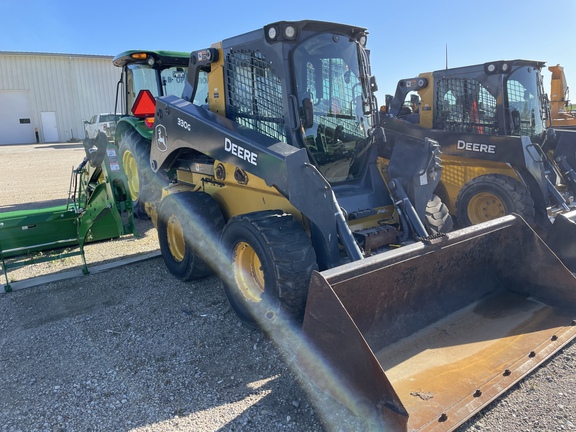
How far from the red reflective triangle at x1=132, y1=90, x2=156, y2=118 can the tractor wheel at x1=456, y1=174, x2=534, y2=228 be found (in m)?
4.75

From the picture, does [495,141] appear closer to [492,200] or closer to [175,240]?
[492,200]

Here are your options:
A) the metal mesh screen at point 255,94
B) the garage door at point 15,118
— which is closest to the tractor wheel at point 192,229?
the metal mesh screen at point 255,94

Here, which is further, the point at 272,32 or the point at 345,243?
the point at 272,32

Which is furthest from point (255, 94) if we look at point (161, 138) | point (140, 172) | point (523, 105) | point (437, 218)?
point (523, 105)

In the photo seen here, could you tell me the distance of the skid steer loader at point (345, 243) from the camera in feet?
8.98

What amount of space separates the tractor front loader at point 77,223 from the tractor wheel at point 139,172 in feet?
1.01

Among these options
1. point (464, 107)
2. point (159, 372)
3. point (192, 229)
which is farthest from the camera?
point (464, 107)

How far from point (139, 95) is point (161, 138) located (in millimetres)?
2101

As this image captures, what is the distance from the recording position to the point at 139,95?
670 cm

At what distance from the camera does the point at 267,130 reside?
4.26 m

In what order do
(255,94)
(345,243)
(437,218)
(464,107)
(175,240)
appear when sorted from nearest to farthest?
1. (345,243)
2. (255,94)
3. (437,218)
4. (175,240)
5. (464,107)

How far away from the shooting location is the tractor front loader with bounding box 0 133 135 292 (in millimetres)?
5215

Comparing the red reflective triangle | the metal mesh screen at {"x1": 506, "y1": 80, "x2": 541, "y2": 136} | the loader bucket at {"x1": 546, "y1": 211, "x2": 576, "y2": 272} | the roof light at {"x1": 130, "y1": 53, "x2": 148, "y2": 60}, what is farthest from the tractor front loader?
the metal mesh screen at {"x1": 506, "y1": 80, "x2": 541, "y2": 136}

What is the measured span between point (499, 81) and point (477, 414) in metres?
5.49
